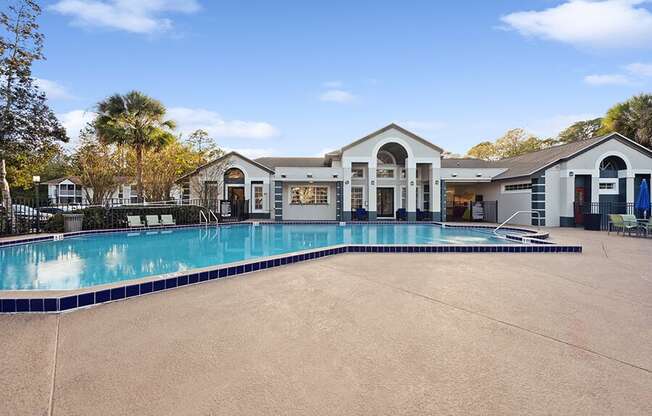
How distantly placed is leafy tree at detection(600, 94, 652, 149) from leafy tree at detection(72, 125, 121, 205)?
33.9 meters

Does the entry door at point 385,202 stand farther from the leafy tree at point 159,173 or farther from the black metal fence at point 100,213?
the leafy tree at point 159,173

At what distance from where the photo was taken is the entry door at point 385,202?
25.5 m

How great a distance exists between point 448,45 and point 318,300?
18163 millimetres

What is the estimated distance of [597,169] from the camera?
1928 cm

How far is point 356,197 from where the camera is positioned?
24.9 m

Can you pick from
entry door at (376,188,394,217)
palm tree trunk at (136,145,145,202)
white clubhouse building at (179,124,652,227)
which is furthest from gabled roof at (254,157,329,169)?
palm tree trunk at (136,145,145,202)

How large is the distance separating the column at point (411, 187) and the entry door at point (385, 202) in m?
2.20

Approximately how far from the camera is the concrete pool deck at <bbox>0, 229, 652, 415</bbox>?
7.94ft

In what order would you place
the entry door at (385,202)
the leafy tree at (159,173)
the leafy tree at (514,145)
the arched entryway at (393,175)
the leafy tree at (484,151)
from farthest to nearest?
the leafy tree at (484,151)
the leafy tree at (514,145)
the entry door at (385,202)
the arched entryway at (393,175)
the leafy tree at (159,173)

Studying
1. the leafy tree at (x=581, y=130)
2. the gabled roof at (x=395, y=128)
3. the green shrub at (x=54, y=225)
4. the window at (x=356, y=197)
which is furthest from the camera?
the leafy tree at (x=581, y=130)

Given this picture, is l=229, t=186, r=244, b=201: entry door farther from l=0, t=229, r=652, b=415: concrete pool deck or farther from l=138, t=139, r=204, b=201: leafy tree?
l=0, t=229, r=652, b=415: concrete pool deck

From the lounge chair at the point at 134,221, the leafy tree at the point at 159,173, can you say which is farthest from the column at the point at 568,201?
the leafy tree at the point at 159,173

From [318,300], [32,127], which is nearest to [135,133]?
[32,127]

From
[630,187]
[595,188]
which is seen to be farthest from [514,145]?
[595,188]
